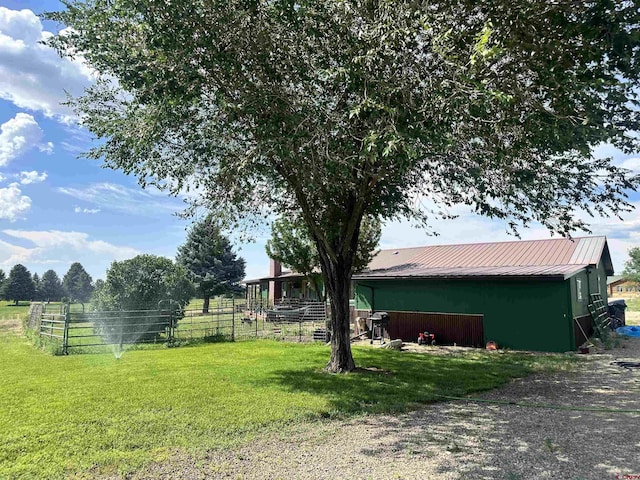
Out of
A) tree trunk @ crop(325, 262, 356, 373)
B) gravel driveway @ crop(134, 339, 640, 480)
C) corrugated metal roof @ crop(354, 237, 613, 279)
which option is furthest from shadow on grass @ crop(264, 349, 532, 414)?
corrugated metal roof @ crop(354, 237, 613, 279)

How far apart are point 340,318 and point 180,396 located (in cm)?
414

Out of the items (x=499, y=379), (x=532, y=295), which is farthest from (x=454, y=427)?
(x=532, y=295)

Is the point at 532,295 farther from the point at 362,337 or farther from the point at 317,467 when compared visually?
the point at 317,467

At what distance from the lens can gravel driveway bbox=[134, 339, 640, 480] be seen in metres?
4.32

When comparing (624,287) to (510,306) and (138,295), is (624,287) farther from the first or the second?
(138,295)

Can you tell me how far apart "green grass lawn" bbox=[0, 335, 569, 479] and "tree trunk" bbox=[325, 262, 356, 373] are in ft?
1.71

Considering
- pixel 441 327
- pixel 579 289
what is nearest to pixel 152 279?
pixel 441 327

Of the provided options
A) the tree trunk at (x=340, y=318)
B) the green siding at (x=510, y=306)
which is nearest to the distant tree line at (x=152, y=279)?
the tree trunk at (x=340, y=318)

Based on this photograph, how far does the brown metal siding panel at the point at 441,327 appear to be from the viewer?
15344 mm

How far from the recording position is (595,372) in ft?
33.4

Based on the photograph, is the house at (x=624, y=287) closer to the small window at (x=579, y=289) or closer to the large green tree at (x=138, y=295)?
the small window at (x=579, y=289)

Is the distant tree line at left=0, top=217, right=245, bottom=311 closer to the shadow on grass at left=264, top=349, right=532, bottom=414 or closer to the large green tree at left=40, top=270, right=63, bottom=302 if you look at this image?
the large green tree at left=40, top=270, right=63, bottom=302

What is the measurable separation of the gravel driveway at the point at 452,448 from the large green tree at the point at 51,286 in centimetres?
9091

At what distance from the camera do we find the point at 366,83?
6195mm
